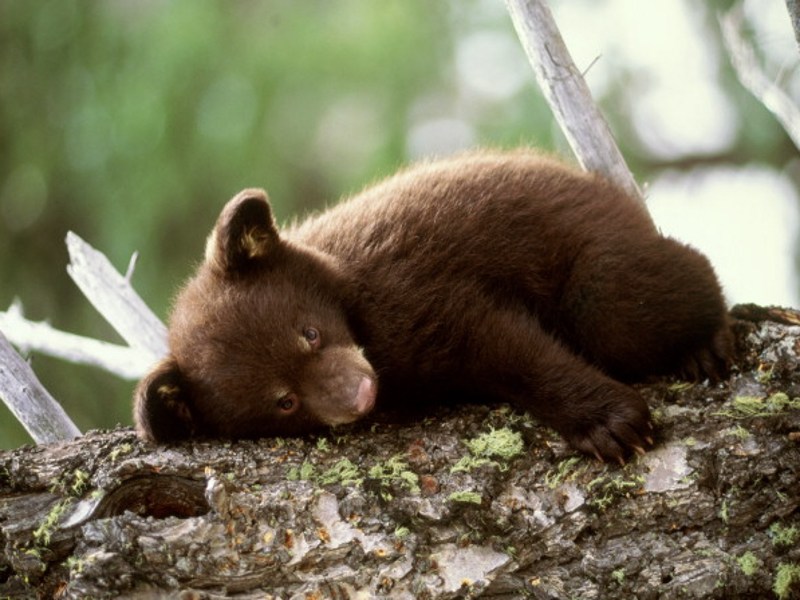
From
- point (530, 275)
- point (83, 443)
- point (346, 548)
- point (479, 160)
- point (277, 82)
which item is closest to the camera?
point (346, 548)

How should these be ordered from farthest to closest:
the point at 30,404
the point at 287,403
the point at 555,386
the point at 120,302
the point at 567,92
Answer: the point at 120,302 < the point at 567,92 < the point at 30,404 < the point at 287,403 < the point at 555,386

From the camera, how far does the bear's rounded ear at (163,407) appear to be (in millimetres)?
3451

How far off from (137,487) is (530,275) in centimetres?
197

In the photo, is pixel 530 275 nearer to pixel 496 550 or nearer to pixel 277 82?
pixel 496 550

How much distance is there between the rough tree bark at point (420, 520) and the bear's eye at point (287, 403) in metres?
0.45

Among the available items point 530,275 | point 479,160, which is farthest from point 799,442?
point 479,160

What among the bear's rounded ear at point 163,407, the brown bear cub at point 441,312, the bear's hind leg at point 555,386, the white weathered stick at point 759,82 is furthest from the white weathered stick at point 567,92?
the bear's rounded ear at point 163,407

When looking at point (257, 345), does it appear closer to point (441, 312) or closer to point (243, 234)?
point (243, 234)

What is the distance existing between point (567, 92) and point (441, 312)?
1366 millimetres

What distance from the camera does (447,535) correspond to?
3201 mm

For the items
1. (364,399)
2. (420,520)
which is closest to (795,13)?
(364,399)

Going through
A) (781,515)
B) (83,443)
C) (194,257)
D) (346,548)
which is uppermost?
(194,257)

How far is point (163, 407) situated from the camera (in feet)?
11.5

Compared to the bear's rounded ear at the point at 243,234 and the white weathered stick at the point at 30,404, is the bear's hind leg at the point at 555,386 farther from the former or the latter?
the white weathered stick at the point at 30,404
